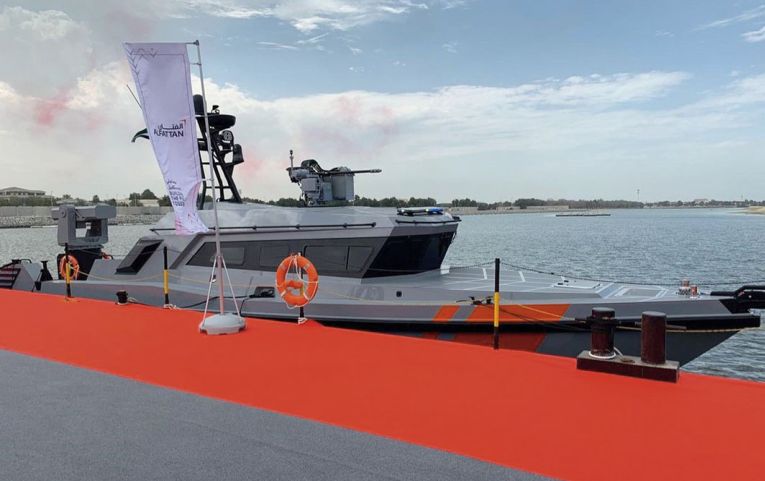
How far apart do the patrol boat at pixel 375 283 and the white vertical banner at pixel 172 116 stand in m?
0.54

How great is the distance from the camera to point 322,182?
34.6 ft

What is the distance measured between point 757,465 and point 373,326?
18.7 ft

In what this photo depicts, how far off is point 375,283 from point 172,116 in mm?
3900

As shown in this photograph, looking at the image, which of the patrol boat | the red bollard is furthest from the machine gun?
the red bollard

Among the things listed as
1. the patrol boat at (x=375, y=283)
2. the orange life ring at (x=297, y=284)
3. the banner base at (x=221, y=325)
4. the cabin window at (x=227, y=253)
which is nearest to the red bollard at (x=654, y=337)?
the patrol boat at (x=375, y=283)

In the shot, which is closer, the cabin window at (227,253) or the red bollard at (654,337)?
the red bollard at (654,337)

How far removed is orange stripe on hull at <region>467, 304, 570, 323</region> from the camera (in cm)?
755

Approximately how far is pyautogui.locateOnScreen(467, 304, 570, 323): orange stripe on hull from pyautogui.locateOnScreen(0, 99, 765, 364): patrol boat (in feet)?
0.05

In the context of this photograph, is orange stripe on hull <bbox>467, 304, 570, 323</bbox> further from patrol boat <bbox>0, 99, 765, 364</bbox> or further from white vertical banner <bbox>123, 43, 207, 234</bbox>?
white vertical banner <bbox>123, 43, 207, 234</bbox>

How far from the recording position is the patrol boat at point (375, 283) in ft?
24.5

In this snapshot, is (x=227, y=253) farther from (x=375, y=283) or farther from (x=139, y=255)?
(x=375, y=283)

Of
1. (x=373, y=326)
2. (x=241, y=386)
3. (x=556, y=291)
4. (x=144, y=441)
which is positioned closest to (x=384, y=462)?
(x=144, y=441)

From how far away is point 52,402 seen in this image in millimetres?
4375

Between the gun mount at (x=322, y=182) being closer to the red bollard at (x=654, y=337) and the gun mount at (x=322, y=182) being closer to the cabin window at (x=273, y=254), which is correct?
the cabin window at (x=273, y=254)
